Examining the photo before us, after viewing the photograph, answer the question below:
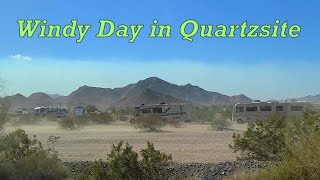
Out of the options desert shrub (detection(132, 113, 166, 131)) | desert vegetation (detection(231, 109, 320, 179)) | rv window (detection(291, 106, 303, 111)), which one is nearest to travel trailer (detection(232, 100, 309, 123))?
rv window (detection(291, 106, 303, 111))

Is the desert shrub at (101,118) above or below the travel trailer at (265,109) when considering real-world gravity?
below

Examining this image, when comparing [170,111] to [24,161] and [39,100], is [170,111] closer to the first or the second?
[24,161]

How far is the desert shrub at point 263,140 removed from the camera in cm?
1791

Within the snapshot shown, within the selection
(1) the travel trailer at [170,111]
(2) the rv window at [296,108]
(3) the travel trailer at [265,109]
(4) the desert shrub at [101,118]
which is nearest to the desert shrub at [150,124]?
(1) the travel trailer at [170,111]

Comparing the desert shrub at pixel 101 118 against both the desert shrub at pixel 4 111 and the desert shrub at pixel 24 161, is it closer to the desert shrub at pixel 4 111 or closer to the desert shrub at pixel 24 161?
the desert shrub at pixel 4 111

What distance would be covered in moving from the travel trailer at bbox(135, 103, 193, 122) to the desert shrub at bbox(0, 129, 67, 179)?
1458 inches

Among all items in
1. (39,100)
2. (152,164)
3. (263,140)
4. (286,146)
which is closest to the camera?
(152,164)

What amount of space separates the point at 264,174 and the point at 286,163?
0.64 metres

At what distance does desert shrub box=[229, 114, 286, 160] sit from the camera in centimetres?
1791

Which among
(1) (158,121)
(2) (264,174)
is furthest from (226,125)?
(2) (264,174)

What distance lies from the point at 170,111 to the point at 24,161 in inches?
1575

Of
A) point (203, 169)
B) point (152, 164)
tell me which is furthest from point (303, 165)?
point (203, 169)

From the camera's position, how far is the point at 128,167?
475 inches

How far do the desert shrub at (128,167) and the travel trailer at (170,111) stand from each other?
129 feet
